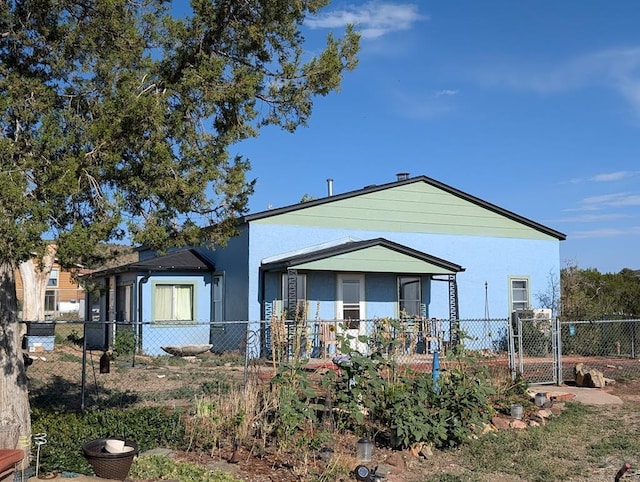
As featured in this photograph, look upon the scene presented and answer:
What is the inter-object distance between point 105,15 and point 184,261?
14.0 metres

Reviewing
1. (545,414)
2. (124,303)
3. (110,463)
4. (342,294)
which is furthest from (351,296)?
(110,463)

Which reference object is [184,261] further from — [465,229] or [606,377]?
[606,377]

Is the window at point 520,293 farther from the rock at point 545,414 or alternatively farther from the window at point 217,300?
the rock at point 545,414

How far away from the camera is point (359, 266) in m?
18.7

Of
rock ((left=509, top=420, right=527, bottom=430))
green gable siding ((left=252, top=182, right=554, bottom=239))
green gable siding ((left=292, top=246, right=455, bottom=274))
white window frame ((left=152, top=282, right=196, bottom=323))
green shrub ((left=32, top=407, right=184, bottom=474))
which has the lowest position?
rock ((left=509, top=420, right=527, bottom=430))

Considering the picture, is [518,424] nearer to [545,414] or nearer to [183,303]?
[545,414]

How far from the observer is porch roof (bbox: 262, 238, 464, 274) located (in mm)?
18031

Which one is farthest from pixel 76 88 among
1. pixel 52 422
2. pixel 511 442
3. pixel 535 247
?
pixel 535 247

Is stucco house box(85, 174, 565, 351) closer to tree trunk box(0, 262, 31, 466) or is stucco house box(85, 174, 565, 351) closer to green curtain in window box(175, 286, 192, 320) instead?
green curtain in window box(175, 286, 192, 320)

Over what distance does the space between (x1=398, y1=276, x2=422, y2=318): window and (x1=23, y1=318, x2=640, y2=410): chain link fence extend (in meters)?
1.05

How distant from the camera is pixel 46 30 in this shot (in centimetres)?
740

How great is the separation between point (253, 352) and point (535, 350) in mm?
10906

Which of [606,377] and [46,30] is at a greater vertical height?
[46,30]

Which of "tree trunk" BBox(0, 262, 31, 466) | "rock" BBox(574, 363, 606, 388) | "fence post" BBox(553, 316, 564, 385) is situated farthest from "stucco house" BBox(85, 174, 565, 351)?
"tree trunk" BBox(0, 262, 31, 466)
